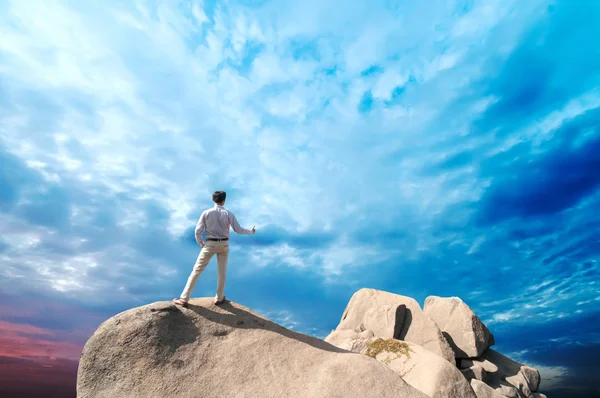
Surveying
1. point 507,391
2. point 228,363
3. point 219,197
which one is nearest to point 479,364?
point 507,391

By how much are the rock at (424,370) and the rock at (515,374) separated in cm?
565

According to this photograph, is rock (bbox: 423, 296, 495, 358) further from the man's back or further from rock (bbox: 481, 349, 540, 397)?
the man's back

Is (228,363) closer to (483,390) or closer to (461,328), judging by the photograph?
(483,390)

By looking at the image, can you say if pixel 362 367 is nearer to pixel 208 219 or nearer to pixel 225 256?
pixel 225 256

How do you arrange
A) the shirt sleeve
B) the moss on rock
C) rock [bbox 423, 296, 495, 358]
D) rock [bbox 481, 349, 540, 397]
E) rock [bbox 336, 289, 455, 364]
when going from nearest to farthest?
the shirt sleeve < the moss on rock < rock [bbox 336, 289, 455, 364] < rock [bbox 423, 296, 495, 358] < rock [bbox 481, 349, 540, 397]

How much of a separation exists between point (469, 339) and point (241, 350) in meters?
11.7

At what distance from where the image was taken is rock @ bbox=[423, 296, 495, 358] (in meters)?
17.7

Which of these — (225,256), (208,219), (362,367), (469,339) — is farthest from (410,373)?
(208,219)

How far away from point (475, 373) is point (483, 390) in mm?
1248

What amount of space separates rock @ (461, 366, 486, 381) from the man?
38.2 feet

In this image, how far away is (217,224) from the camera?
485 inches

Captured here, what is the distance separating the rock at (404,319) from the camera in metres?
17.0

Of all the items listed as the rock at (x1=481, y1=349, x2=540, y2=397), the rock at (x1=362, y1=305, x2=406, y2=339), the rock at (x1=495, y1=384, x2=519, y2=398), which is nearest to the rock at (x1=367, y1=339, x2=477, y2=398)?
the rock at (x1=362, y1=305, x2=406, y2=339)

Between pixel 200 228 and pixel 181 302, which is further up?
pixel 200 228
